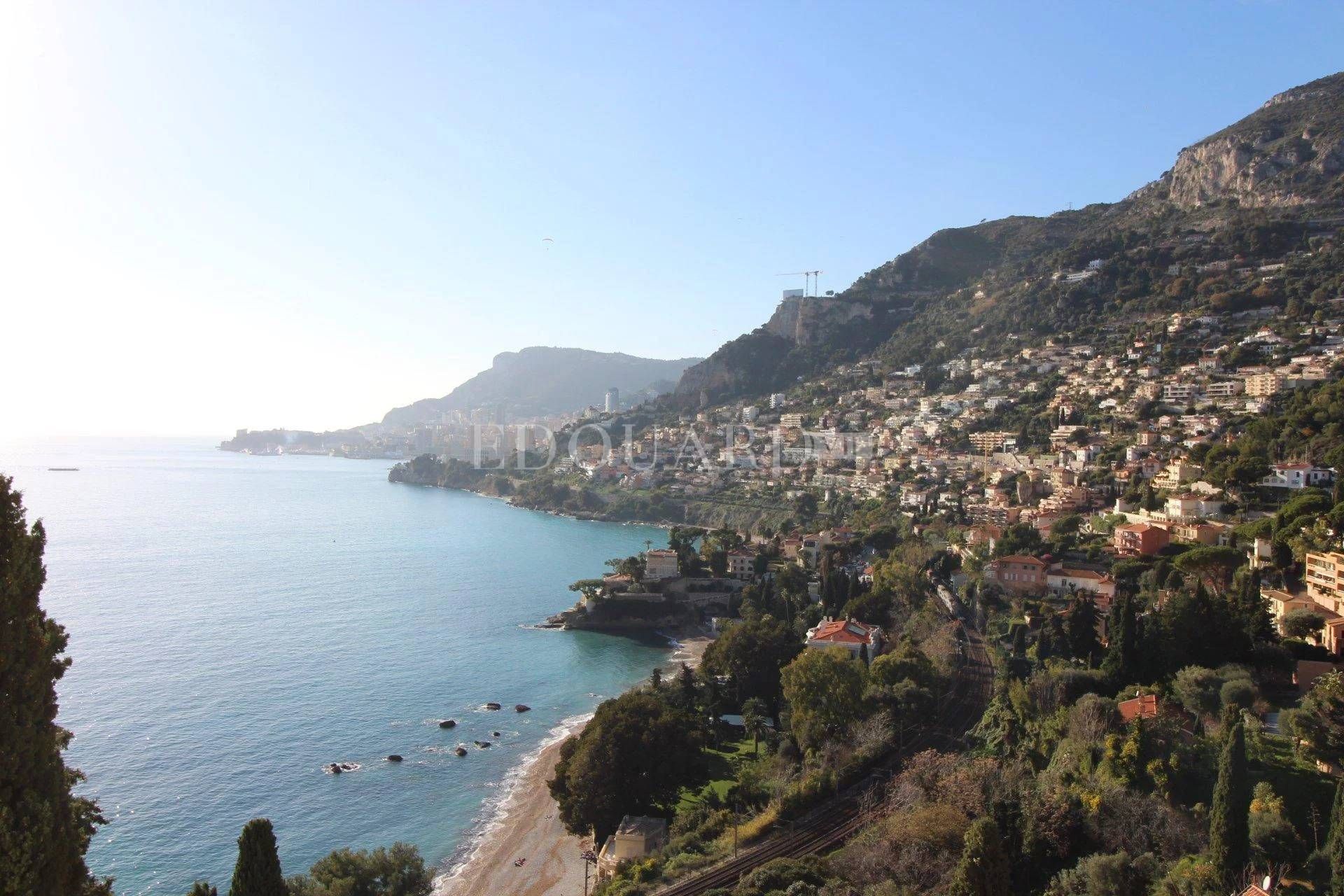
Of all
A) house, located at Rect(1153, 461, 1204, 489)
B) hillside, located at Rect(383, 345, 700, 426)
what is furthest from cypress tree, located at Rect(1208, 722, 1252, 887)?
hillside, located at Rect(383, 345, 700, 426)

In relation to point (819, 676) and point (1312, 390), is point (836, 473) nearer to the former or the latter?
point (1312, 390)

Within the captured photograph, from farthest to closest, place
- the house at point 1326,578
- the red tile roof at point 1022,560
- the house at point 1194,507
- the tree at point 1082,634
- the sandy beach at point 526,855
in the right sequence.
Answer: the house at point 1194,507 < the red tile roof at point 1022,560 < the tree at point 1082,634 < the house at point 1326,578 < the sandy beach at point 526,855

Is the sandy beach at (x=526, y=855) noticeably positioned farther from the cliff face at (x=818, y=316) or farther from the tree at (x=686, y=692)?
the cliff face at (x=818, y=316)

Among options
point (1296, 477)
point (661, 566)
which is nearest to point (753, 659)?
point (661, 566)

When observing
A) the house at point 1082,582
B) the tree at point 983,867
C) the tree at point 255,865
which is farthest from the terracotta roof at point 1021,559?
the tree at point 255,865

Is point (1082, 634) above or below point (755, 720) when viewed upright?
above

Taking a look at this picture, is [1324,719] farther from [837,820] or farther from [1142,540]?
[1142,540]

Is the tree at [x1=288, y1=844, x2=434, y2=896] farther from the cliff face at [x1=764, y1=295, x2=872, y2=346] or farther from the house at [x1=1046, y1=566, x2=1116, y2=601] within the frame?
the cliff face at [x1=764, y1=295, x2=872, y2=346]
